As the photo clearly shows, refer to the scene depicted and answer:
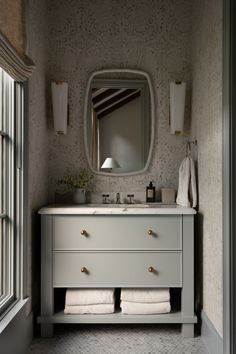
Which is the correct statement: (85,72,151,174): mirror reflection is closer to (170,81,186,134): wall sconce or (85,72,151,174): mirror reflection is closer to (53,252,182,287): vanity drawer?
(170,81,186,134): wall sconce

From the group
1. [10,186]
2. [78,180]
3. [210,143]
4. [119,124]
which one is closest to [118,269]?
[78,180]

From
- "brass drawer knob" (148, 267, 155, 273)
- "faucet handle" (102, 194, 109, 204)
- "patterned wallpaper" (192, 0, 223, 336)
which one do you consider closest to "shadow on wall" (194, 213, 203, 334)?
"patterned wallpaper" (192, 0, 223, 336)

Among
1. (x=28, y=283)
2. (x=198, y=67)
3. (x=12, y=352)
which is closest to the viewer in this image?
(x=12, y=352)

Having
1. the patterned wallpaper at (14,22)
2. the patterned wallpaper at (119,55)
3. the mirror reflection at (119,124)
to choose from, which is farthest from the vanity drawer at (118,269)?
the patterned wallpaper at (14,22)

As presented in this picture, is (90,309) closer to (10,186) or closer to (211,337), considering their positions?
(211,337)

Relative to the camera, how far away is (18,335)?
6.32 ft

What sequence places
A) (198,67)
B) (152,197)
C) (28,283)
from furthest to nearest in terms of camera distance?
1. (152,197)
2. (198,67)
3. (28,283)

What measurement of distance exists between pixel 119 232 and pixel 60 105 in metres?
1.12

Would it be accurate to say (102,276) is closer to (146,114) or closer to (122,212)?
(122,212)

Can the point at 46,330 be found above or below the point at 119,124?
below

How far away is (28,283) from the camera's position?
218 centimetres

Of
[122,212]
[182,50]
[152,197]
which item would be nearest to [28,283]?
[122,212]

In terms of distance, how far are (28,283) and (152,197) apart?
115 centimetres

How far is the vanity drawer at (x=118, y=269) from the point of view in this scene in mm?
2270
